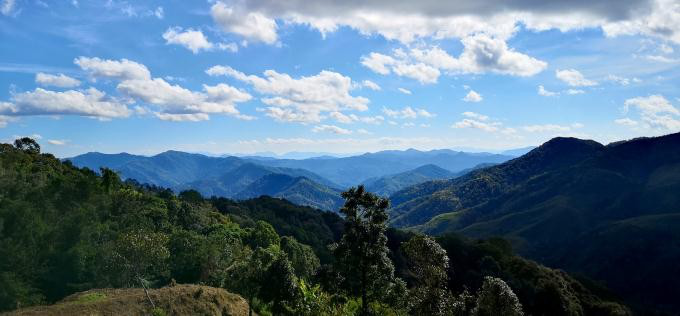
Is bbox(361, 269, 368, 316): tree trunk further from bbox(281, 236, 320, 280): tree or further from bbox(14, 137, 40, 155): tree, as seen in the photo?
bbox(14, 137, 40, 155): tree

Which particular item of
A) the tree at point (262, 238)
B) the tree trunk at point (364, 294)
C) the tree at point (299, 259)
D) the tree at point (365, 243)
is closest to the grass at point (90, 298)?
the tree at point (365, 243)

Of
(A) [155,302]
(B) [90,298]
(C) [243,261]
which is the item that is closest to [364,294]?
(A) [155,302]

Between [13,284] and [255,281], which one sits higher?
[255,281]

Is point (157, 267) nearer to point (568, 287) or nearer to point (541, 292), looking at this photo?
point (541, 292)

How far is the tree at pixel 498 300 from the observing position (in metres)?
32.6

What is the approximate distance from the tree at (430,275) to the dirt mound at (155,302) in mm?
20633

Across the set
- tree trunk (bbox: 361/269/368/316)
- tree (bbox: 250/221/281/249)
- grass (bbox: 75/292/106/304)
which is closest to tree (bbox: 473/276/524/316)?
tree trunk (bbox: 361/269/368/316)

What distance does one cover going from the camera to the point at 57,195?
3895 inches

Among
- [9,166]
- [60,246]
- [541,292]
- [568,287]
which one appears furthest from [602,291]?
[9,166]

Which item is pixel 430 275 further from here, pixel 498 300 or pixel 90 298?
pixel 90 298

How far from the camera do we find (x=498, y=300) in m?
32.9

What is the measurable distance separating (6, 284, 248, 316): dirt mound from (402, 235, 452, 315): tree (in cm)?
2063

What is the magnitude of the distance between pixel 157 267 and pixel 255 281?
4343 centimetres

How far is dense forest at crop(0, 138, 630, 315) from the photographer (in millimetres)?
40906
